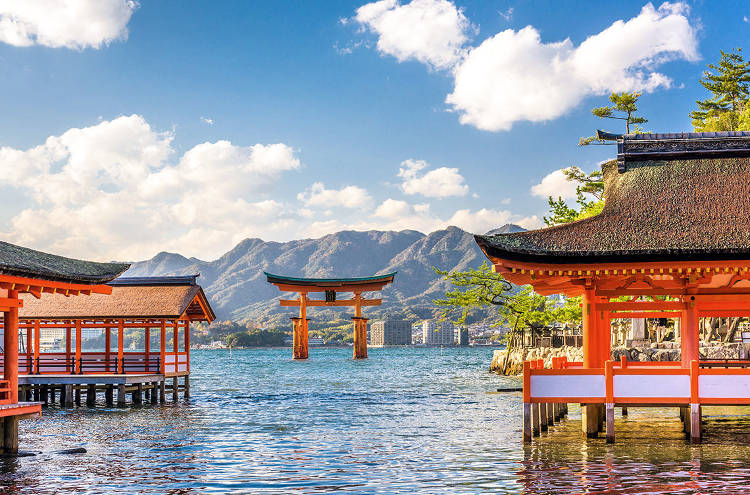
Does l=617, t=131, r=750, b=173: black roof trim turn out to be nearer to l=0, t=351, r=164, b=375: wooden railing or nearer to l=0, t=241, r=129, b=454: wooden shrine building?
l=0, t=241, r=129, b=454: wooden shrine building

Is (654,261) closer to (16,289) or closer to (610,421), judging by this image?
(610,421)

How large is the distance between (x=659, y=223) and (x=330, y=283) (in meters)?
53.7

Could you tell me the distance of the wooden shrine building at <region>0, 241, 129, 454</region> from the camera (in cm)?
1842

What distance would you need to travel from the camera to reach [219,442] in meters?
24.5

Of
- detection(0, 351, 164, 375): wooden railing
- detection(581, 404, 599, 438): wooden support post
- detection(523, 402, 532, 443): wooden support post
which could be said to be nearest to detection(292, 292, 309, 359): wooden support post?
detection(0, 351, 164, 375): wooden railing

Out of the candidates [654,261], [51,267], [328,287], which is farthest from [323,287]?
[654,261]

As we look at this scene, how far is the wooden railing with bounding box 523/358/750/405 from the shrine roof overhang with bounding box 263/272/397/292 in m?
52.9

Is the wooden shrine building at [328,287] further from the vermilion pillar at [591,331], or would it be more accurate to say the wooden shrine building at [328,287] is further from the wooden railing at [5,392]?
the wooden railing at [5,392]

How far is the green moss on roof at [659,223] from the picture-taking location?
1912 centimetres

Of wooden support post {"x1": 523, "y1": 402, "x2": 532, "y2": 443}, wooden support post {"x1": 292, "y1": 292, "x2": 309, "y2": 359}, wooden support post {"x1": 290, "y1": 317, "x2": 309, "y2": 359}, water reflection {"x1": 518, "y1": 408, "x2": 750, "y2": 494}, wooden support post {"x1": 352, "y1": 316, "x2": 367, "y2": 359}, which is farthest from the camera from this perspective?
wooden support post {"x1": 352, "y1": 316, "x2": 367, "y2": 359}

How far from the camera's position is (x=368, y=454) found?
71.2ft

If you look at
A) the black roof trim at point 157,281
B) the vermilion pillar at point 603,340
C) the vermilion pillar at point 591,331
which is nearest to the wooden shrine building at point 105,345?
the black roof trim at point 157,281

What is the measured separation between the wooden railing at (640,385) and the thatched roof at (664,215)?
8.45 ft

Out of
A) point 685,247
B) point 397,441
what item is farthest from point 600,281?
point 397,441
